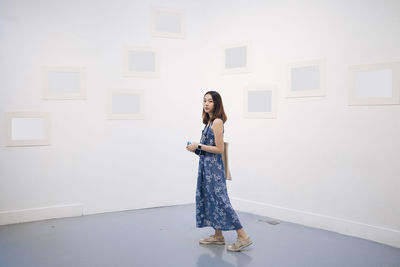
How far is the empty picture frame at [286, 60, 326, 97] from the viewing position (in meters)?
3.92

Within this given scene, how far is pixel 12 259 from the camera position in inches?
123

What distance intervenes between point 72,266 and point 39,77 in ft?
7.24

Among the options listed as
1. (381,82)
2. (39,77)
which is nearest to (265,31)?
(381,82)

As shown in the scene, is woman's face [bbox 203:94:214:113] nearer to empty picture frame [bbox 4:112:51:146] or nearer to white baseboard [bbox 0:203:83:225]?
empty picture frame [bbox 4:112:51:146]

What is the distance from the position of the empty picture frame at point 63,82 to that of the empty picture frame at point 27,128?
0.25 meters

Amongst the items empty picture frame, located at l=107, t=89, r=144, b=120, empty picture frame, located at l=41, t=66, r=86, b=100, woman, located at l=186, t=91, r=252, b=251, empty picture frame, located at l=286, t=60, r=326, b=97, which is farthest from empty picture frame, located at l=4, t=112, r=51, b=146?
empty picture frame, located at l=286, t=60, r=326, b=97

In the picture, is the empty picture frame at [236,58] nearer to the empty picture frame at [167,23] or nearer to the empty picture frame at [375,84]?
the empty picture frame at [167,23]

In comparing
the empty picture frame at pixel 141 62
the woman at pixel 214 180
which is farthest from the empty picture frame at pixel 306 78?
the empty picture frame at pixel 141 62

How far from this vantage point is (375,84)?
3.54 metres

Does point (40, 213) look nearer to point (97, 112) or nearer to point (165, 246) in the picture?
point (97, 112)

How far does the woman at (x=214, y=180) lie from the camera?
3232 millimetres

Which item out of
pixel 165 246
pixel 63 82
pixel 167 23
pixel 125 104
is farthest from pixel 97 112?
pixel 165 246

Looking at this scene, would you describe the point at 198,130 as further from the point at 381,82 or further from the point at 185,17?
the point at 381,82

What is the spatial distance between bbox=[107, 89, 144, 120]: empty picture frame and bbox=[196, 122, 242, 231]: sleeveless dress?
158 centimetres
